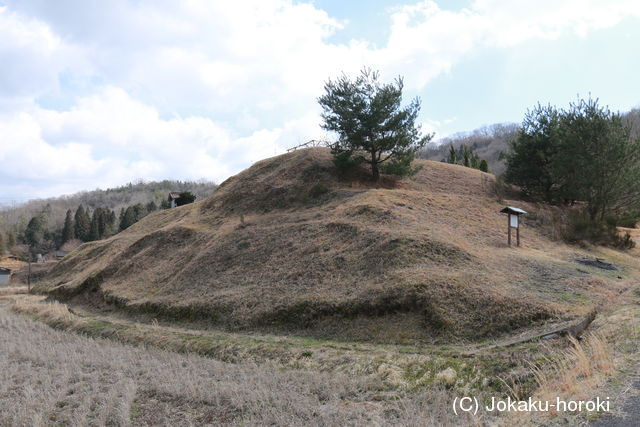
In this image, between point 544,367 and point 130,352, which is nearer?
point 544,367

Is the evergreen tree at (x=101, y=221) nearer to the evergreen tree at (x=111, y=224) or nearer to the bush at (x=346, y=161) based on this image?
the evergreen tree at (x=111, y=224)

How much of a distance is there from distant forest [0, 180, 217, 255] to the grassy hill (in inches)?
1940

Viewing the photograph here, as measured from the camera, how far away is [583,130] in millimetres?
25219

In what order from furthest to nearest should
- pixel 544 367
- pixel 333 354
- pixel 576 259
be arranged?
pixel 576 259, pixel 333 354, pixel 544 367

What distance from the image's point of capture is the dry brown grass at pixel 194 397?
24.4 feet

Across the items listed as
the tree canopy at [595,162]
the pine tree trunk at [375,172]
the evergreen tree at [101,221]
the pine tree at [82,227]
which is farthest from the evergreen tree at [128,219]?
the tree canopy at [595,162]

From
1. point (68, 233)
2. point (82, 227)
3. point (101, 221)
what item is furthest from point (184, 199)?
point (68, 233)

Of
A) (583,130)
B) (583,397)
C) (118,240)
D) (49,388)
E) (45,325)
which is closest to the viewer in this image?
(583,397)

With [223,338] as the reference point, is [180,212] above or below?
above

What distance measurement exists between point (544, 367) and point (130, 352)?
1164 centimetres

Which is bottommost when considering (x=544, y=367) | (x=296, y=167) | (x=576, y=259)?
(x=544, y=367)

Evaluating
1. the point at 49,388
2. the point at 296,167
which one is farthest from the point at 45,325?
the point at 296,167

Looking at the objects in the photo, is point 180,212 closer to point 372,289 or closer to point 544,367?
point 372,289

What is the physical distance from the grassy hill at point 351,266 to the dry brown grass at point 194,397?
3.78 metres
